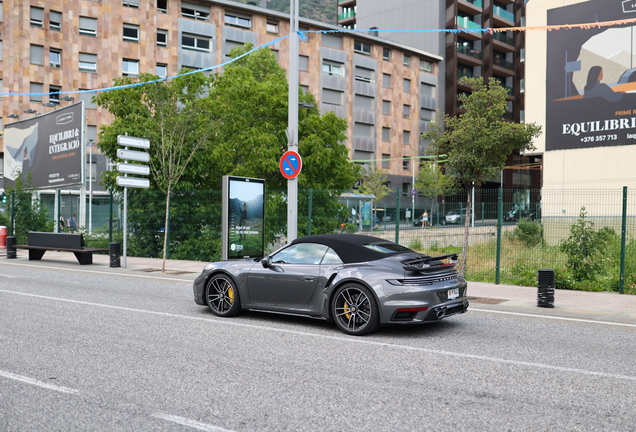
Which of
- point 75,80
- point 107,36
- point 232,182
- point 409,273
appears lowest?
point 409,273

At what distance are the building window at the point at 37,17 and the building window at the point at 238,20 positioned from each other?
15.8m

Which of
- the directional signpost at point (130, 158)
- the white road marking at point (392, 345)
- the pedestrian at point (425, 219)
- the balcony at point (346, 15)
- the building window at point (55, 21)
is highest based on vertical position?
the balcony at point (346, 15)

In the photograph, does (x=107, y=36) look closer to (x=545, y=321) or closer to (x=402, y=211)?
(x=402, y=211)

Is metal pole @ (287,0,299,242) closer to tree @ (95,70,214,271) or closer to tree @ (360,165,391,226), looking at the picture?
tree @ (95,70,214,271)

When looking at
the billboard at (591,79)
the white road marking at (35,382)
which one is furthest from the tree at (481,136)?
the billboard at (591,79)

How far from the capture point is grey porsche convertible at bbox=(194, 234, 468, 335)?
6.88 m

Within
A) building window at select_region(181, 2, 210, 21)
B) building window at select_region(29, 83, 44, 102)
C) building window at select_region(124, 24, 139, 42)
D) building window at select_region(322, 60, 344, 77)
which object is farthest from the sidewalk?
building window at select_region(322, 60, 344, 77)

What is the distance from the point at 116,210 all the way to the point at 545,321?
17132 mm

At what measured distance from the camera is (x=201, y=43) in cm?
5156

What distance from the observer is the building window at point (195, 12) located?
5100cm

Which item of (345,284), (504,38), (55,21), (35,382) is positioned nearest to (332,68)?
(504,38)

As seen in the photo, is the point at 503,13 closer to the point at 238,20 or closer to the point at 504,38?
the point at 504,38

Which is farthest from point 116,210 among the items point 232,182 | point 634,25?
point 634,25

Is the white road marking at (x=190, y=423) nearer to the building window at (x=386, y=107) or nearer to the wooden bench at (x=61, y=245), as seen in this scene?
the wooden bench at (x=61, y=245)
